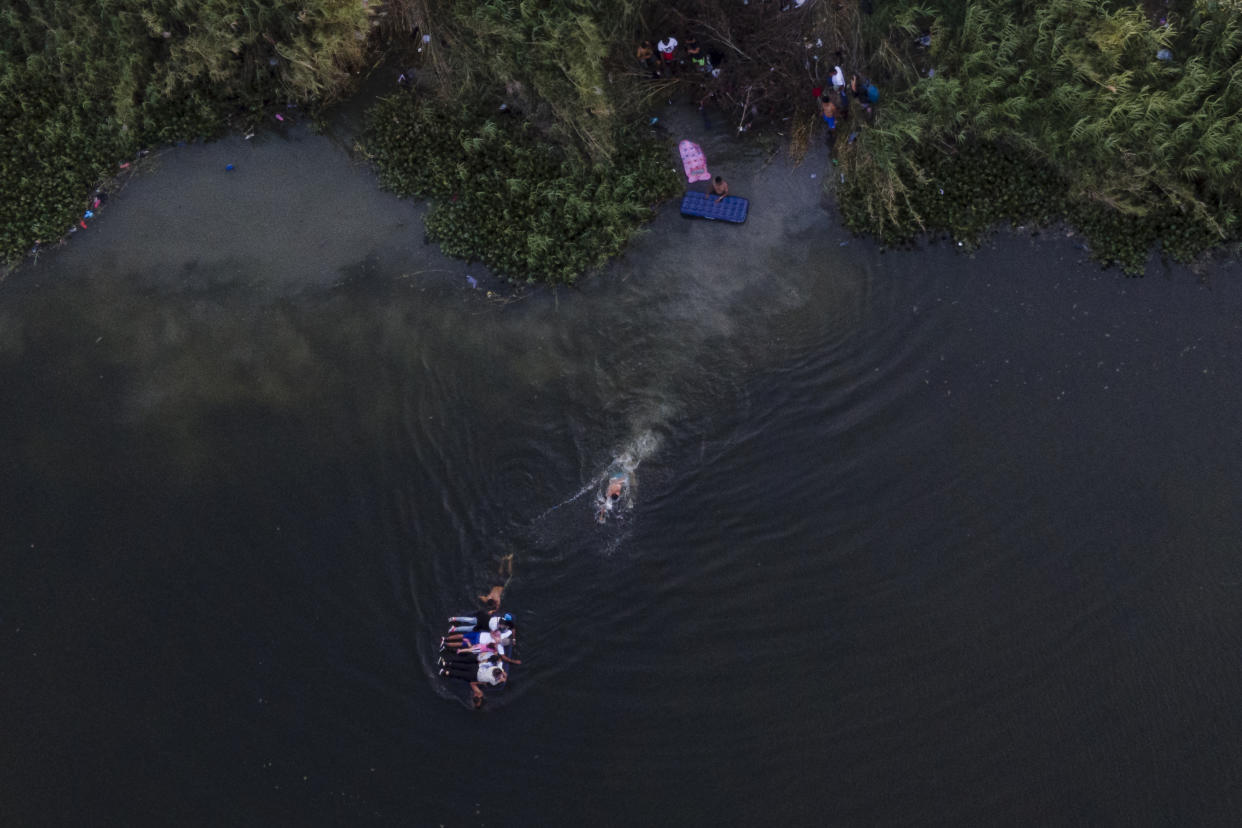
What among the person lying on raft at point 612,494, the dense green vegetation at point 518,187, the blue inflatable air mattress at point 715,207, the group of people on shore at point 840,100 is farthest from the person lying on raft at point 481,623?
the group of people on shore at point 840,100

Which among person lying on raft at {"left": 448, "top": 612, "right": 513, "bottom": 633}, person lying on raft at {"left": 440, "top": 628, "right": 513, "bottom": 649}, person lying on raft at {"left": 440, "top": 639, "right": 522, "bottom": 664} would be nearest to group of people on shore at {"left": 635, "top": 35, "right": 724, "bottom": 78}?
person lying on raft at {"left": 448, "top": 612, "right": 513, "bottom": 633}

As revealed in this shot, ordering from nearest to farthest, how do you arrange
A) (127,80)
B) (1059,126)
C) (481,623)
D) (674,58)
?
(481,623)
(1059,126)
(674,58)
(127,80)

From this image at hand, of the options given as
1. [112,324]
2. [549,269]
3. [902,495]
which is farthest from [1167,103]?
[112,324]

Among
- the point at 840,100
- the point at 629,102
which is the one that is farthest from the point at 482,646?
the point at 840,100

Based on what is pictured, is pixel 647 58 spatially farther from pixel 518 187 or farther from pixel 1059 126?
pixel 1059 126

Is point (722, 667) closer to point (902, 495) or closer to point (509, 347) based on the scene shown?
point (902, 495)

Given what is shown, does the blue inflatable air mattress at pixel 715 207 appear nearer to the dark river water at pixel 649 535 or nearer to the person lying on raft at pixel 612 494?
the dark river water at pixel 649 535
